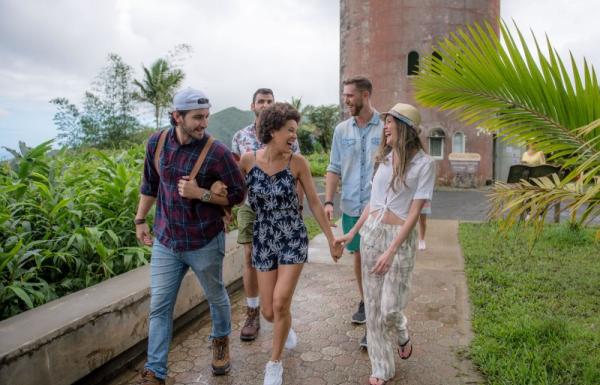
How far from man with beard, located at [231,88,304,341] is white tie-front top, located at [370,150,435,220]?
581mm

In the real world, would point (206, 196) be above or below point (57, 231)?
above

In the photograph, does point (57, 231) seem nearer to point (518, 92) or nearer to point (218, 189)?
point (218, 189)

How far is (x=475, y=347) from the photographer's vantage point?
3465 mm

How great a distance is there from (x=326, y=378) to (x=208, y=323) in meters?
1.38

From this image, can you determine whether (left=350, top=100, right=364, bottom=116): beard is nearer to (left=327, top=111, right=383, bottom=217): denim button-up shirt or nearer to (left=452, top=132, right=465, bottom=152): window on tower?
(left=327, top=111, right=383, bottom=217): denim button-up shirt

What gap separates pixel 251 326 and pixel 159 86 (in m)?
29.1

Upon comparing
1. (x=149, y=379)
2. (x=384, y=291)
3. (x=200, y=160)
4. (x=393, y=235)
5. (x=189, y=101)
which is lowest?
(x=149, y=379)

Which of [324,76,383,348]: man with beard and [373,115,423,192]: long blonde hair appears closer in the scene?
[373,115,423,192]: long blonde hair

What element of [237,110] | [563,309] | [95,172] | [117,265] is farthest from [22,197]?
[237,110]

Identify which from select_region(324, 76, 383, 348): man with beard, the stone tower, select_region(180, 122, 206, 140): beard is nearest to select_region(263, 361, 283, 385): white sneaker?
select_region(324, 76, 383, 348): man with beard

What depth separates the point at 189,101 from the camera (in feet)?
9.30

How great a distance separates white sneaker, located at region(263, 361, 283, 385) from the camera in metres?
2.94

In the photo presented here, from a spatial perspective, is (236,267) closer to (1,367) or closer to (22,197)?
(22,197)

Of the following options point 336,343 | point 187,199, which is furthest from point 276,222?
point 336,343
